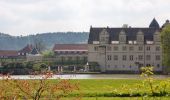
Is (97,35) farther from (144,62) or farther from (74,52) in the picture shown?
(74,52)

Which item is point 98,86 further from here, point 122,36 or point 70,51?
point 70,51

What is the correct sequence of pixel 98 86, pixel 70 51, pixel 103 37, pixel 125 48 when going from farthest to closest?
1. pixel 70 51
2. pixel 125 48
3. pixel 103 37
4. pixel 98 86

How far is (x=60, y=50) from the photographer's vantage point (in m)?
137

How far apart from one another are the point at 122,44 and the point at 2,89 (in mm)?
78602

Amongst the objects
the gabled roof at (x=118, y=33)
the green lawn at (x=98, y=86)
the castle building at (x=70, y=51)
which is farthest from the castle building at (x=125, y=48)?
the green lawn at (x=98, y=86)

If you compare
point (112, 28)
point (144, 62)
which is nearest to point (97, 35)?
point (112, 28)

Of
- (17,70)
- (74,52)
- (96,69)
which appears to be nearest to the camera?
(17,70)

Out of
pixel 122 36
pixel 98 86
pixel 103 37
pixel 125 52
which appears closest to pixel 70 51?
pixel 103 37

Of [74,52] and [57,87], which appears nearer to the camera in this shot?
[57,87]

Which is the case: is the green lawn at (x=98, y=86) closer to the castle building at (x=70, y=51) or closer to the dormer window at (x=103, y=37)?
the dormer window at (x=103, y=37)

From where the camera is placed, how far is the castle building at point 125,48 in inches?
3647

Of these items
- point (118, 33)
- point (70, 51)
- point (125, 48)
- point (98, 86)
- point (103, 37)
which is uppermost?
point (118, 33)

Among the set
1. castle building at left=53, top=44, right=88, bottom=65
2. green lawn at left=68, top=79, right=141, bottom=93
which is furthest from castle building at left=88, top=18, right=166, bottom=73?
green lawn at left=68, top=79, right=141, bottom=93

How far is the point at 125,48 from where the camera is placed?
94.0 metres
